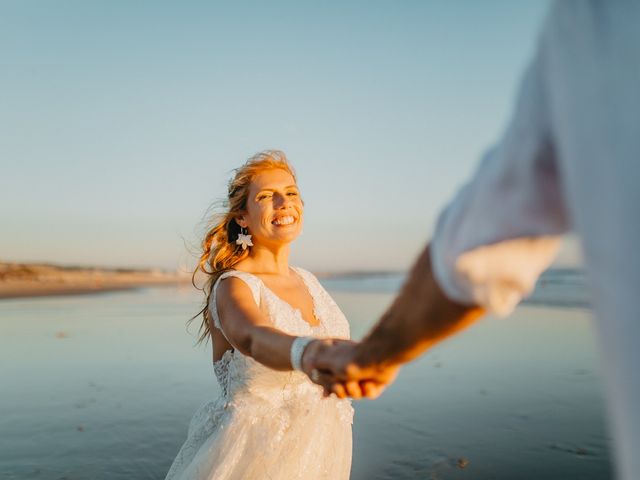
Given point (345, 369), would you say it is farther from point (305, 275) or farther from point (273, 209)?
point (305, 275)

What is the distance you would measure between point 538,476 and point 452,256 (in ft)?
14.3

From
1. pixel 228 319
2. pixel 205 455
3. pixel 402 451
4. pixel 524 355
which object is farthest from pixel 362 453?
pixel 524 355

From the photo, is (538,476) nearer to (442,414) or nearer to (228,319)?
(442,414)

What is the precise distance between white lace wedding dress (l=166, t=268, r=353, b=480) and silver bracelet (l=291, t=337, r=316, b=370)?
36.9 inches

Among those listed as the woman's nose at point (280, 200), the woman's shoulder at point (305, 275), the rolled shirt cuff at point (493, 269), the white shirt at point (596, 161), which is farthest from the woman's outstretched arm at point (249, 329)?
the white shirt at point (596, 161)

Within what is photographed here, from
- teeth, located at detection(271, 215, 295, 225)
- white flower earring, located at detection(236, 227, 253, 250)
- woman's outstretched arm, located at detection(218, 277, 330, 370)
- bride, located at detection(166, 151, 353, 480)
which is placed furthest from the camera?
white flower earring, located at detection(236, 227, 253, 250)

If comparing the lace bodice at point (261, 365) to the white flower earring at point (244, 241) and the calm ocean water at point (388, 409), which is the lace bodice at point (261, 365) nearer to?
the white flower earring at point (244, 241)

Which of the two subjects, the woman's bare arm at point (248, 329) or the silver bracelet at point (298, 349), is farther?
the woman's bare arm at point (248, 329)

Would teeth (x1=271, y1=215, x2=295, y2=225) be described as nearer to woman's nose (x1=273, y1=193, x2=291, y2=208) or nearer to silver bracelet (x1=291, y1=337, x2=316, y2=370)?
woman's nose (x1=273, y1=193, x2=291, y2=208)

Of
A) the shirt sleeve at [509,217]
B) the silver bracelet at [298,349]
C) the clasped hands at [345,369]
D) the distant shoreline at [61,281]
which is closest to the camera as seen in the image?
the shirt sleeve at [509,217]

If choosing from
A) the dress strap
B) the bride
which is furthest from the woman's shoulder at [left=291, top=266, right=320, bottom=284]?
the dress strap

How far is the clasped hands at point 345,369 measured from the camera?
185 centimetres

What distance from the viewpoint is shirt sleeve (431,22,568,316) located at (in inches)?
39.0

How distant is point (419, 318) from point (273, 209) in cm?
228
